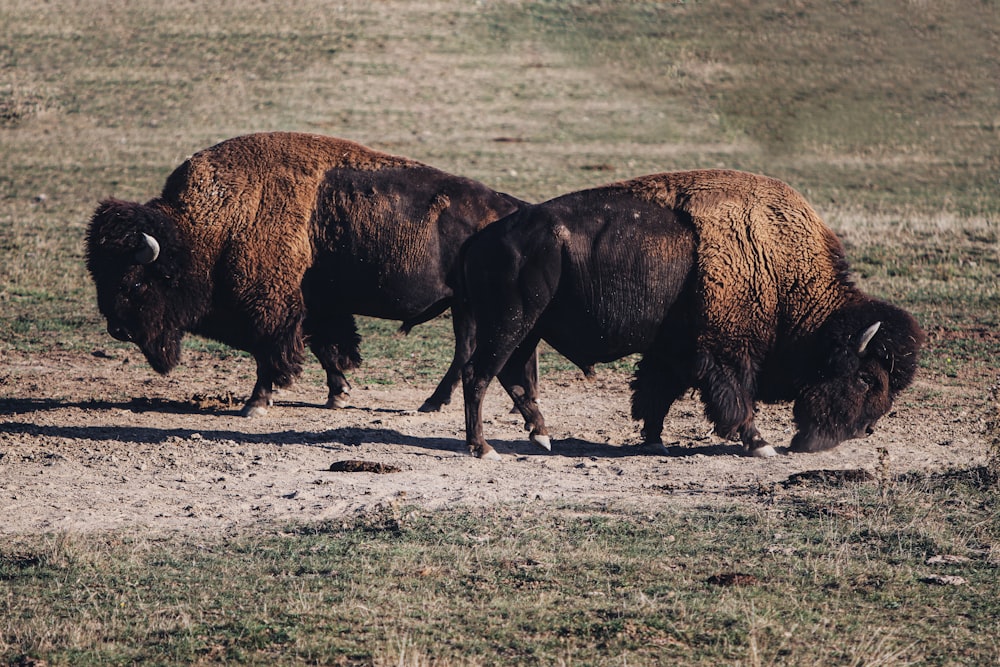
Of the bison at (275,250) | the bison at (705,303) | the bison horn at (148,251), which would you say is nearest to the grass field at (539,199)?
the bison at (705,303)

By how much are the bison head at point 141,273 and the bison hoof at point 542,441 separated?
9.74ft

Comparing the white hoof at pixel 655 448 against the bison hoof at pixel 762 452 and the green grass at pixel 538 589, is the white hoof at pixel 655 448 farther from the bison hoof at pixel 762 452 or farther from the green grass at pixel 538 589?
the green grass at pixel 538 589

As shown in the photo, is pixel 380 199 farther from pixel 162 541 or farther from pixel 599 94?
pixel 599 94

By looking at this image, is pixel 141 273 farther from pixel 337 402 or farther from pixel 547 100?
pixel 547 100

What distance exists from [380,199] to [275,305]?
1.19 m

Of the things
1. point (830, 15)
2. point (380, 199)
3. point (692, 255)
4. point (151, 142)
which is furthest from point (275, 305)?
point (830, 15)

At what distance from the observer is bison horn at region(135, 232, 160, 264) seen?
33.9 feet

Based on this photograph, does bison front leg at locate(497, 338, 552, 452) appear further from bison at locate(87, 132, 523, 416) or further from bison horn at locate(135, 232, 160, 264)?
bison horn at locate(135, 232, 160, 264)

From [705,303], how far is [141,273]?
444 cm

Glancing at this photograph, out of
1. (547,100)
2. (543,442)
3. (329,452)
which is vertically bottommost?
(547,100)

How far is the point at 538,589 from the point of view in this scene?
6.56m

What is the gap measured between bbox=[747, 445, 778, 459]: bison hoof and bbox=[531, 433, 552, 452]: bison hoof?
145 centimetres

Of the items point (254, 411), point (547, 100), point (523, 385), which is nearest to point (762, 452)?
point (523, 385)

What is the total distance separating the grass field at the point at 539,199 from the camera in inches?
239
